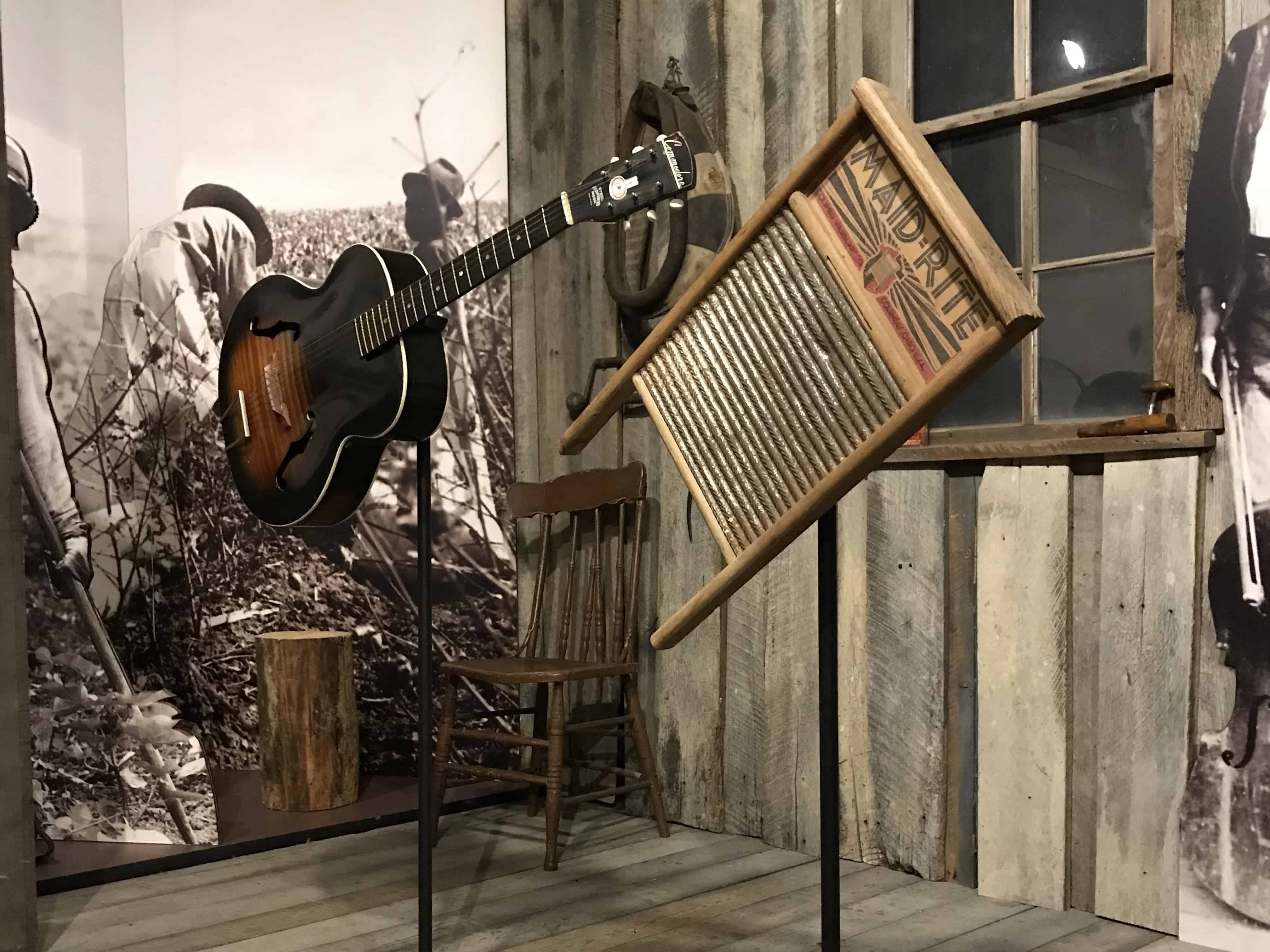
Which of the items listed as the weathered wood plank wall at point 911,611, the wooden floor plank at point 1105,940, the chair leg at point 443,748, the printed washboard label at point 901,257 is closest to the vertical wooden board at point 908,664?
the weathered wood plank wall at point 911,611

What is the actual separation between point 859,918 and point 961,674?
23.9 inches

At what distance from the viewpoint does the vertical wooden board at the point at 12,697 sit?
7.55 feet

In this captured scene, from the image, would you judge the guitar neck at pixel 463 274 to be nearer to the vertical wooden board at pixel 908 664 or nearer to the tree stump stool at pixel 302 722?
the vertical wooden board at pixel 908 664

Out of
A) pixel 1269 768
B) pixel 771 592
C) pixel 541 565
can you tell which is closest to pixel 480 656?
pixel 541 565

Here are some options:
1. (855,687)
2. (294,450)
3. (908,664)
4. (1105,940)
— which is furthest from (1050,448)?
(294,450)

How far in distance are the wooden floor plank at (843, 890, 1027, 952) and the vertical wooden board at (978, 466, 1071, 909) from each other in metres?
0.06

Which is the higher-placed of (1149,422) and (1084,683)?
(1149,422)

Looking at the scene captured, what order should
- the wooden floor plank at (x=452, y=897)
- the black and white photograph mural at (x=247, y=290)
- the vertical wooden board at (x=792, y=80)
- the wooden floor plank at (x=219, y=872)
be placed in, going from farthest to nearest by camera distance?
the black and white photograph mural at (x=247, y=290), the vertical wooden board at (x=792, y=80), the wooden floor plank at (x=219, y=872), the wooden floor plank at (x=452, y=897)

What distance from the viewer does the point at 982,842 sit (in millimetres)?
2643

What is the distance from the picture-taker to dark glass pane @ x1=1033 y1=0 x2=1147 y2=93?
246 cm

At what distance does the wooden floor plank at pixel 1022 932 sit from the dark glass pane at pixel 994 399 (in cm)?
108

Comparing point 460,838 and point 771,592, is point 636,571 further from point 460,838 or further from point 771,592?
point 460,838

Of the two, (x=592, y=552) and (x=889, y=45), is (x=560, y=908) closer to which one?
(x=592, y=552)

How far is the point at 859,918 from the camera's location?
2.48 metres
